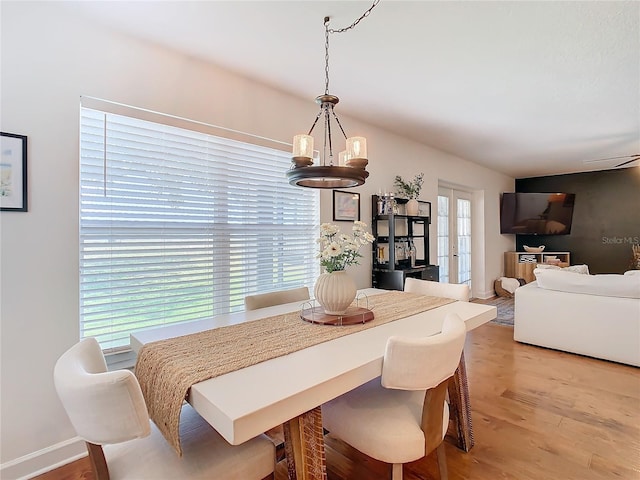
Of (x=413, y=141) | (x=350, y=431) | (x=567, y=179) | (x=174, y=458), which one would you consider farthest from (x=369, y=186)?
(x=567, y=179)

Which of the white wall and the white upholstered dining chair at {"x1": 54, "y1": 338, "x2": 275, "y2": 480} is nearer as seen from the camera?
the white upholstered dining chair at {"x1": 54, "y1": 338, "x2": 275, "y2": 480}

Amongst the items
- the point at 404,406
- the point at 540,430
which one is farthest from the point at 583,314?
the point at 404,406

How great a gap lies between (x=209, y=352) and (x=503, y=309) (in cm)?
541

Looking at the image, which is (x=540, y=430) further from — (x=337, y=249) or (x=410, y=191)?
(x=410, y=191)

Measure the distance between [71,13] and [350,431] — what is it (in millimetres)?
2626

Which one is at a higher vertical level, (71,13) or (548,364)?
(71,13)

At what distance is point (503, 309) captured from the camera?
5391 millimetres

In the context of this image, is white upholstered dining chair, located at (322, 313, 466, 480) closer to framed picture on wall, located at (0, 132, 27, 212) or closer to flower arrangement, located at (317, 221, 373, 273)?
flower arrangement, located at (317, 221, 373, 273)

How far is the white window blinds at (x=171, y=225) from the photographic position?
6.58ft

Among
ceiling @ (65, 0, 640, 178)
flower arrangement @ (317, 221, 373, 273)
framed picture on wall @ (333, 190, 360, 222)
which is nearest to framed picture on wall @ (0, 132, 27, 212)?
ceiling @ (65, 0, 640, 178)

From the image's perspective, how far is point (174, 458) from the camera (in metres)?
1.13

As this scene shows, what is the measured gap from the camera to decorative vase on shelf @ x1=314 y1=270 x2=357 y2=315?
1.75 m

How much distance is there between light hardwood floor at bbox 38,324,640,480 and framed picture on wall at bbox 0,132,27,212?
145cm

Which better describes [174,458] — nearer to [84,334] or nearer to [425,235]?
[84,334]
